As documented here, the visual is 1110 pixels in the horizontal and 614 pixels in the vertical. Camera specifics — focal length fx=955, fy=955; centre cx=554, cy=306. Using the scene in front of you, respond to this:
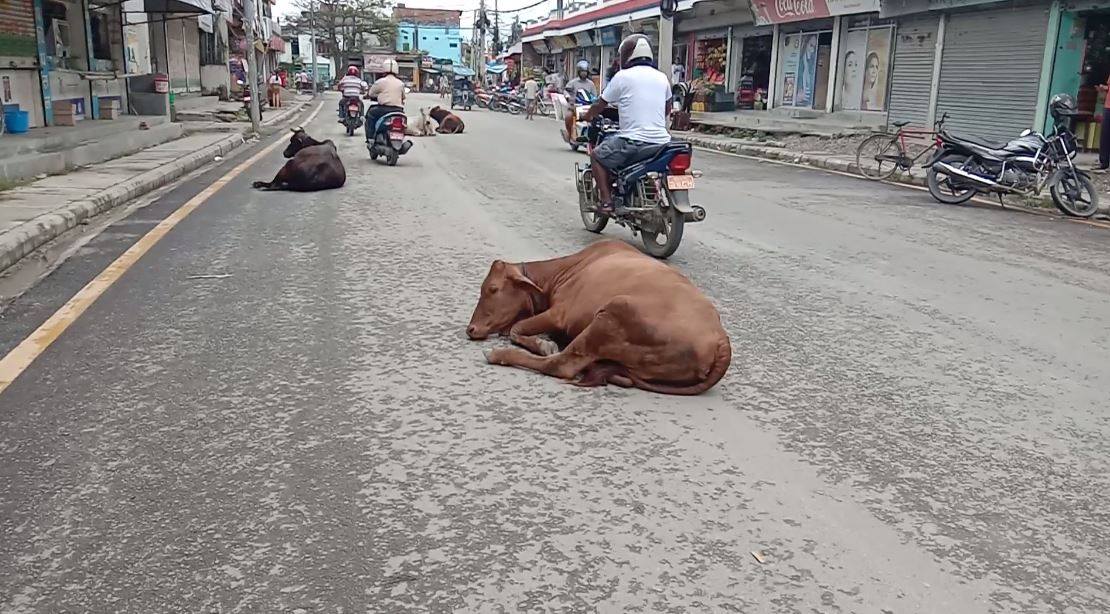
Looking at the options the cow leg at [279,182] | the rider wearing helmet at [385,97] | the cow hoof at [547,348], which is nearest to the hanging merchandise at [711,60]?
the rider wearing helmet at [385,97]

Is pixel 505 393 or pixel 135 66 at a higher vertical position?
pixel 135 66

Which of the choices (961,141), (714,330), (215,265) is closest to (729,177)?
(961,141)

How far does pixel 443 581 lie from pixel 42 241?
22.5ft

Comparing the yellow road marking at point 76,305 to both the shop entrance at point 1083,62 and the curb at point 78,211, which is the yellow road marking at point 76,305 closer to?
the curb at point 78,211

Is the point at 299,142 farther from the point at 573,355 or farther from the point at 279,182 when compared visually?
the point at 573,355

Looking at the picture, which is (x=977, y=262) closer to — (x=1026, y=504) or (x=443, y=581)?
(x=1026, y=504)

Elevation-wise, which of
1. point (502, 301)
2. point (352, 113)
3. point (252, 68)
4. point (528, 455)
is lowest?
point (528, 455)

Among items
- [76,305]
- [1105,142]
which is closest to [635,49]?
[76,305]

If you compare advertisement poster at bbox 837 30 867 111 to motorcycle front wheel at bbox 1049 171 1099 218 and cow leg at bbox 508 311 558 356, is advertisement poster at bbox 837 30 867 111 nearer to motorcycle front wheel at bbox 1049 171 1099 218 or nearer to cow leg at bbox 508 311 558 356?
motorcycle front wheel at bbox 1049 171 1099 218

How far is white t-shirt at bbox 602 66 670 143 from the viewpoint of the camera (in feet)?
24.7

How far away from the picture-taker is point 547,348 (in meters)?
4.64

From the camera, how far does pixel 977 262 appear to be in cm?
780

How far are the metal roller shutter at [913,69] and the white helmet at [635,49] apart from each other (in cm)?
1491

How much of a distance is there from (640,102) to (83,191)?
264 inches
